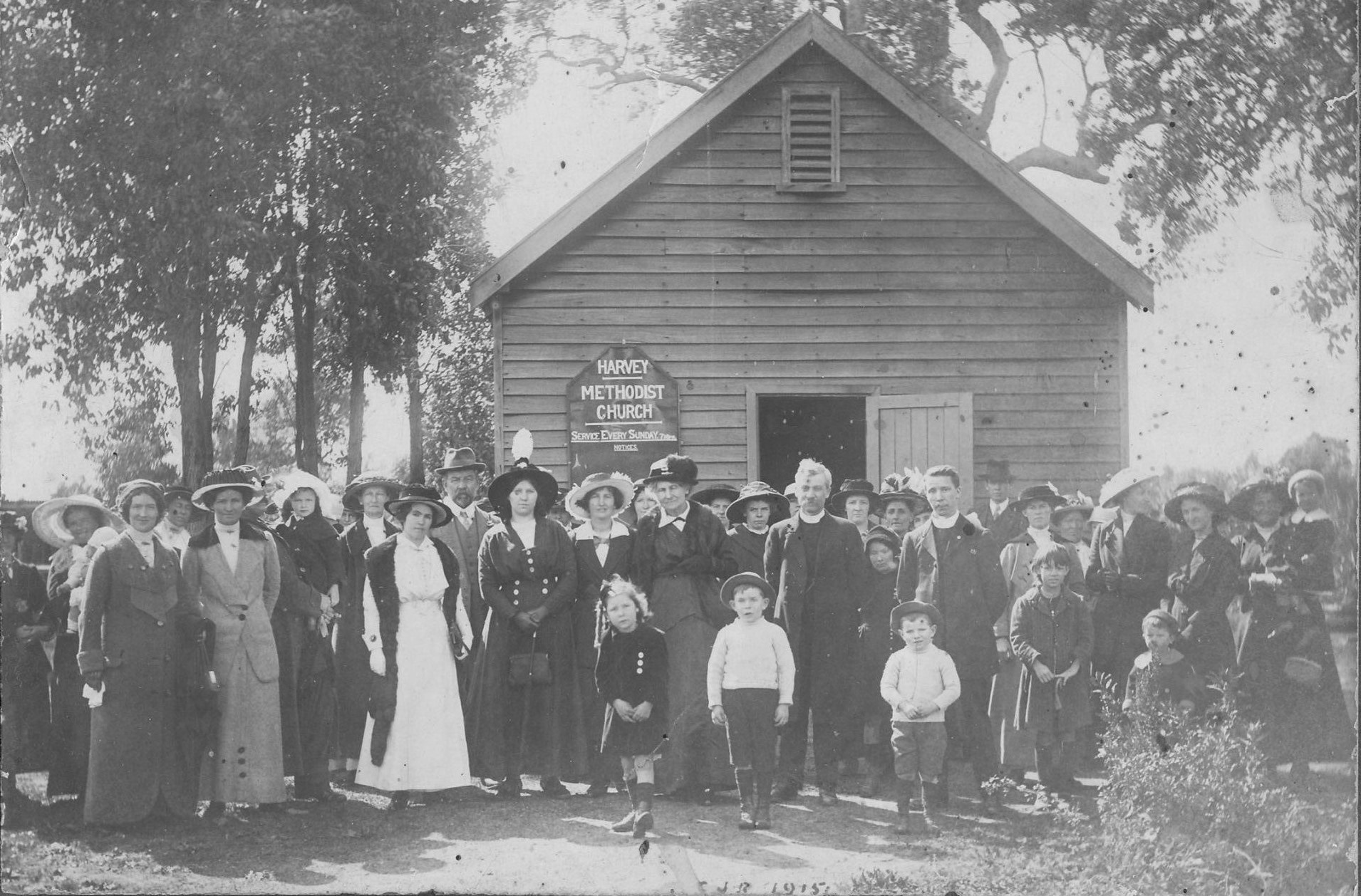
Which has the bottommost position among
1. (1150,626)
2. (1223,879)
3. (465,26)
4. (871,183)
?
(1223,879)

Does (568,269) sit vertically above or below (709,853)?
above

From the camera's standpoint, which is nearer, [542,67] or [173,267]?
[542,67]

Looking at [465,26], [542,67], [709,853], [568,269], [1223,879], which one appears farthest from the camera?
[568,269]

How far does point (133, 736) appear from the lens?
244 inches

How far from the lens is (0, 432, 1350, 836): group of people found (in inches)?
245

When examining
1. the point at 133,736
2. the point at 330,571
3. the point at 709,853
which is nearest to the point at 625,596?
the point at 709,853

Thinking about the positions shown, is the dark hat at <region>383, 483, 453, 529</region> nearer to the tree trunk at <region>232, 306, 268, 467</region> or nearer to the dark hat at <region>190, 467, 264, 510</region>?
the dark hat at <region>190, 467, 264, 510</region>

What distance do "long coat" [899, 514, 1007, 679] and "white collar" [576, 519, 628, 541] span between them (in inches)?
65.0

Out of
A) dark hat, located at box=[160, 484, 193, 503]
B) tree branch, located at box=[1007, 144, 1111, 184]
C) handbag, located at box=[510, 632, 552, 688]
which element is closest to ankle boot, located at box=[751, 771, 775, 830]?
handbag, located at box=[510, 632, 552, 688]

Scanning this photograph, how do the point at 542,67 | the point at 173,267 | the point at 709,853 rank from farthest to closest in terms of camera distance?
the point at 173,267
the point at 542,67
the point at 709,853

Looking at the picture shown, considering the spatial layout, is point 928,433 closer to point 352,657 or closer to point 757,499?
point 757,499

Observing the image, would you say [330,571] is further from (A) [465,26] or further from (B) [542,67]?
(A) [465,26]

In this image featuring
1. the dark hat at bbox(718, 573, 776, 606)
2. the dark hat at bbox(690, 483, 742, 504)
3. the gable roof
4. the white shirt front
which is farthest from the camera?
the gable roof

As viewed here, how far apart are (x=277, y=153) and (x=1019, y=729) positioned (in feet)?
21.6
